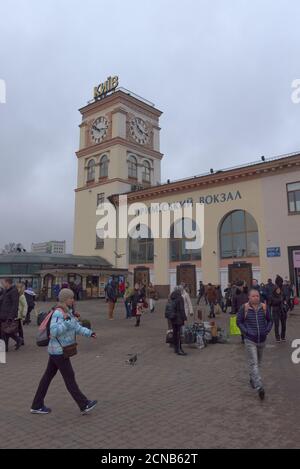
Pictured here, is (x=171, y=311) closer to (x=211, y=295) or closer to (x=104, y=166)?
(x=211, y=295)

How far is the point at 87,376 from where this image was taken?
7.92 meters

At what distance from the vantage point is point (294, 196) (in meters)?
29.0

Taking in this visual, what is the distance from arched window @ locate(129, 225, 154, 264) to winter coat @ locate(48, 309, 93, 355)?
3250 centimetres

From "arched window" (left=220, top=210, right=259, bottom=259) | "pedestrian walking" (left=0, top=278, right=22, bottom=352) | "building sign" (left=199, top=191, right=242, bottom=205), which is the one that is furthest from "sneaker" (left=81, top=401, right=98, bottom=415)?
"building sign" (left=199, top=191, right=242, bottom=205)

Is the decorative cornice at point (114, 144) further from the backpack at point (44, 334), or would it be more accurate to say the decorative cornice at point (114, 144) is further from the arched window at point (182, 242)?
the backpack at point (44, 334)

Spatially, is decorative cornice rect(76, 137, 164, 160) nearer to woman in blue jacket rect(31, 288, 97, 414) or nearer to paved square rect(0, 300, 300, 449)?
paved square rect(0, 300, 300, 449)

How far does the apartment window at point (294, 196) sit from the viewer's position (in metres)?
28.8

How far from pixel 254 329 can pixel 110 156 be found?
39.5m

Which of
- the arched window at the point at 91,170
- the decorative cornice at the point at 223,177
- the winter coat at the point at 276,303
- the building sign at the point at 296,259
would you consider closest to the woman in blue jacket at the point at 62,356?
the winter coat at the point at 276,303

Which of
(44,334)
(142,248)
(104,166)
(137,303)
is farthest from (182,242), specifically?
(44,334)

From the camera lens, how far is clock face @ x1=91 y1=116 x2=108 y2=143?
45919mm

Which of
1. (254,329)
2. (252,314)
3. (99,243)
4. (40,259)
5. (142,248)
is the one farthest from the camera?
(99,243)

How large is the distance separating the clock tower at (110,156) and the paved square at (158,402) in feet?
106
